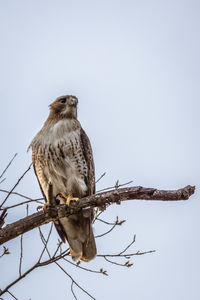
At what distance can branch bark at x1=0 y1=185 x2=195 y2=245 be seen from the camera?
387 cm

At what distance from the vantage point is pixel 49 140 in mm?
5383

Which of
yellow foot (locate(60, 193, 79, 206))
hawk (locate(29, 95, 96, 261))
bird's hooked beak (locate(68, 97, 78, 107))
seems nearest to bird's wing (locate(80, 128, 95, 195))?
hawk (locate(29, 95, 96, 261))

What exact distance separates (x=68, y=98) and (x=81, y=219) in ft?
6.05

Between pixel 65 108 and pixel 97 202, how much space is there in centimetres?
220

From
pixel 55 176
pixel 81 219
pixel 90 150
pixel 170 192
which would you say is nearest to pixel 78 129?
pixel 90 150

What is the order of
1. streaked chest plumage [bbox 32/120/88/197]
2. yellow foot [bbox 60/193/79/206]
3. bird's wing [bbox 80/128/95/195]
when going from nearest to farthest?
yellow foot [bbox 60/193/79/206], streaked chest plumage [bbox 32/120/88/197], bird's wing [bbox 80/128/95/195]

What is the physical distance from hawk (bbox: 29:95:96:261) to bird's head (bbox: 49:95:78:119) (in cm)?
32

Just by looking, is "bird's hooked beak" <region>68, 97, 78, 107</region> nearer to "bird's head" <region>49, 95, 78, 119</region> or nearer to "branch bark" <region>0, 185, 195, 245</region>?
"bird's head" <region>49, 95, 78, 119</region>

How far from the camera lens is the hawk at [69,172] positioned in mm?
5289

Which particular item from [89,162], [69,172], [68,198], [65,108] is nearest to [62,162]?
[69,172]

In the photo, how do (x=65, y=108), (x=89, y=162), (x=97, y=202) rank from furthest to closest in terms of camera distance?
1. (x=65, y=108)
2. (x=89, y=162)
3. (x=97, y=202)

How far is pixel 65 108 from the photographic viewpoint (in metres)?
6.05

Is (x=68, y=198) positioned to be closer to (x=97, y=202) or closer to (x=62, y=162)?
(x=62, y=162)

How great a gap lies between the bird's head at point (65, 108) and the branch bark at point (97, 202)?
188 centimetres
